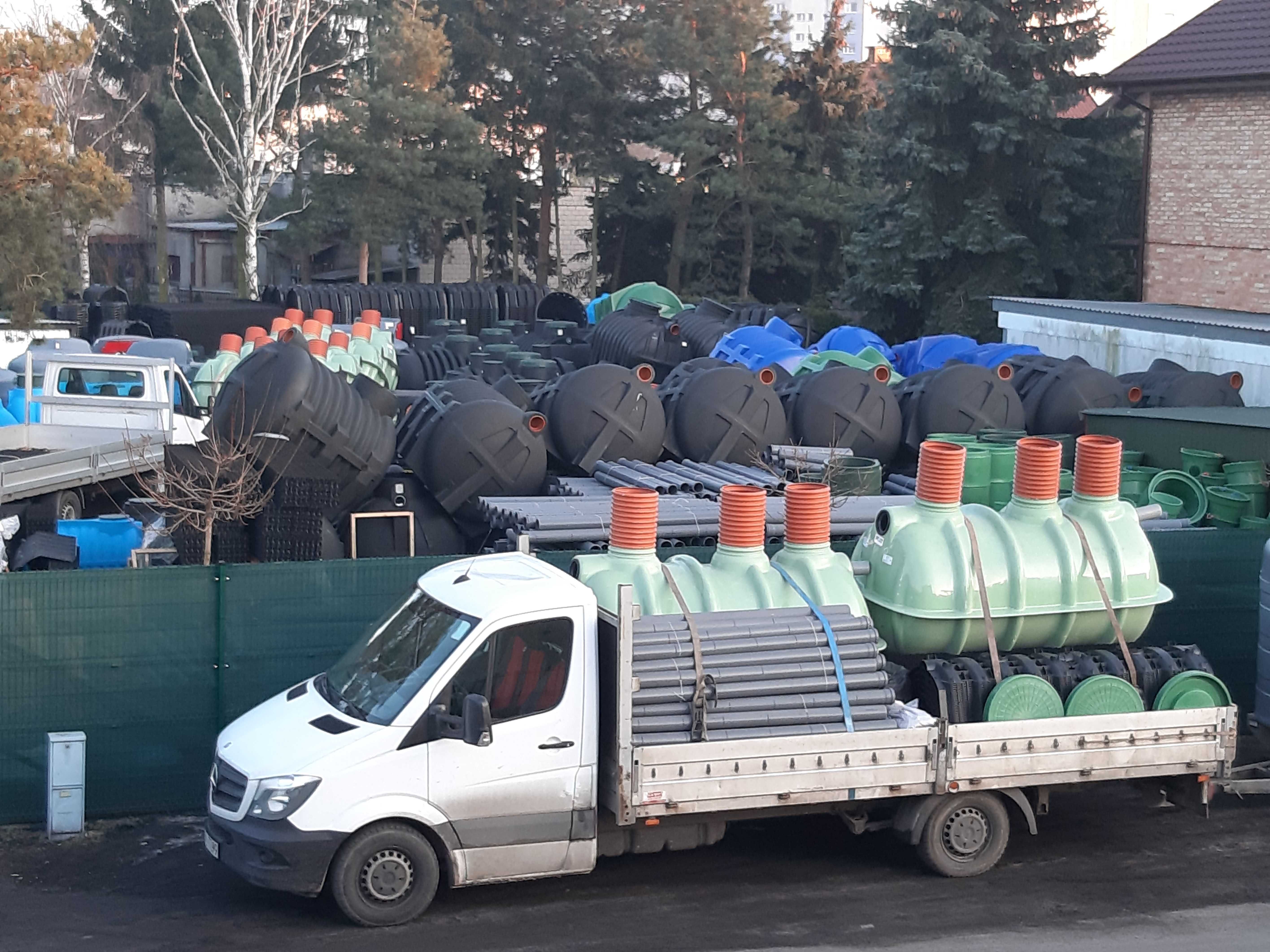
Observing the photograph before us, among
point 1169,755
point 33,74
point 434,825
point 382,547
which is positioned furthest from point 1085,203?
point 434,825

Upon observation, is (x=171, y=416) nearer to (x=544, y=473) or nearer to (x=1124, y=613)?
(x=544, y=473)

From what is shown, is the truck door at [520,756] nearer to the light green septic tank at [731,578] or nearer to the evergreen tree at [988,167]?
the light green septic tank at [731,578]

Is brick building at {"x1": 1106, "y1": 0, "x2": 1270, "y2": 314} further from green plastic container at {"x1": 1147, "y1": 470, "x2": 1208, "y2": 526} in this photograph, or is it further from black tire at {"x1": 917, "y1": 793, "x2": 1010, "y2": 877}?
black tire at {"x1": 917, "y1": 793, "x2": 1010, "y2": 877}

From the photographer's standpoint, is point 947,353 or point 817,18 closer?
point 947,353

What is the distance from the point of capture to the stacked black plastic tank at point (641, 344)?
1049 inches

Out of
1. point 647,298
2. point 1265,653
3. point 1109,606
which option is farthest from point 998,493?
point 647,298

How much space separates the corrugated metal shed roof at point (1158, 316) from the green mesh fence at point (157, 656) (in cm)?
1313

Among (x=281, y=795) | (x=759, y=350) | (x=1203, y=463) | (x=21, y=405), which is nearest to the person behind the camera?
(x=281, y=795)

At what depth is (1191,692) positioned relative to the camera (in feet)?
29.8

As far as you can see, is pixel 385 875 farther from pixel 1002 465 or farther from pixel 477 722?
pixel 1002 465

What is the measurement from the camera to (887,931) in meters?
7.78

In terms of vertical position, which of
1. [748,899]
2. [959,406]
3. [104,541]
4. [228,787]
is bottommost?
[748,899]

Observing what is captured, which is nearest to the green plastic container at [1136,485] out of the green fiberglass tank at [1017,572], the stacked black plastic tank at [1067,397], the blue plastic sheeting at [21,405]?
the stacked black plastic tank at [1067,397]

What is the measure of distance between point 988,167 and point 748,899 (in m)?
30.0
